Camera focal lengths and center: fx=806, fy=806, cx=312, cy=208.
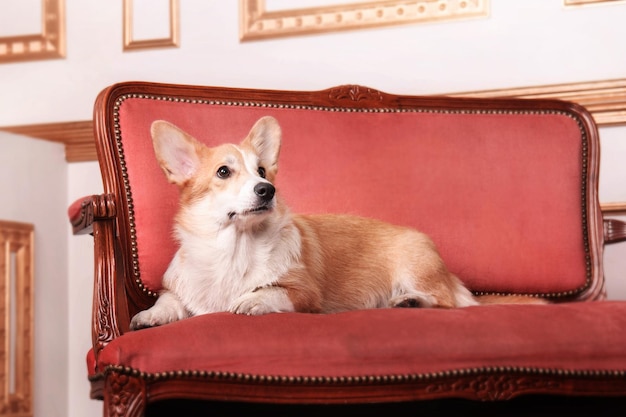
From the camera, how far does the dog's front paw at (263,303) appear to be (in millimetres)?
1777

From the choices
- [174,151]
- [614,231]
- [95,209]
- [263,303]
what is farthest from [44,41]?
[614,231]

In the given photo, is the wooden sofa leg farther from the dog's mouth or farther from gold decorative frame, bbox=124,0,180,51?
gold decorative frame, bbox=124,0,180,51

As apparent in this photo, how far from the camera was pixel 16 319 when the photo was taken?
307cm

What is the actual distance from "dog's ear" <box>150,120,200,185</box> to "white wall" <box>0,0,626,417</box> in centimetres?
113

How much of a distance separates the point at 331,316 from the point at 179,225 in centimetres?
57

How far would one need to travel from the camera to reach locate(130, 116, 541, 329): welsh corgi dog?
1.94 m

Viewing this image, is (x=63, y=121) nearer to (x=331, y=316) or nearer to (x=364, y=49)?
(x=364, y=49)

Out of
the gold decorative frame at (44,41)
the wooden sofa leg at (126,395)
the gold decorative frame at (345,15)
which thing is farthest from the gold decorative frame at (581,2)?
the wooden sofa leg at (126,395)

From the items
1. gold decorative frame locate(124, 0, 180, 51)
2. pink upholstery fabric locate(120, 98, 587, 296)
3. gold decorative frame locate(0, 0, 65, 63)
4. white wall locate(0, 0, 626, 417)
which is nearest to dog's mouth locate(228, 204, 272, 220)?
pink upholstery fabric locate(120, 98, 587, 296)

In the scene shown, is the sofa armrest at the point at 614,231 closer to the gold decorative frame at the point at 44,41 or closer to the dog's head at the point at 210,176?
the dog's head at the point at 210,176

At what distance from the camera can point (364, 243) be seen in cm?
222

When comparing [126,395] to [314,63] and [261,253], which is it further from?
[314,63]

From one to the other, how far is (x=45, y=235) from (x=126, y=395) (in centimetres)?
190

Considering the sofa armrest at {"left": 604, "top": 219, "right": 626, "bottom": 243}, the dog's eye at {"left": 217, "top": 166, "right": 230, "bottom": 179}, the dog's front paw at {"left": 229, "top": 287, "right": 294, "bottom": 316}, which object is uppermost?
the dog's eye at {"left": 217, "top": 166, "right": 230, "bottom": 179}
